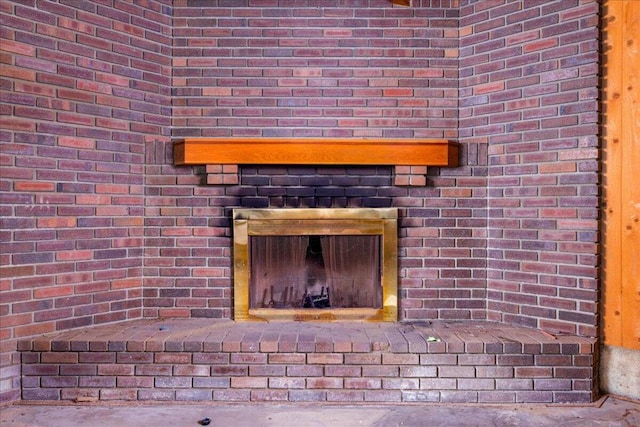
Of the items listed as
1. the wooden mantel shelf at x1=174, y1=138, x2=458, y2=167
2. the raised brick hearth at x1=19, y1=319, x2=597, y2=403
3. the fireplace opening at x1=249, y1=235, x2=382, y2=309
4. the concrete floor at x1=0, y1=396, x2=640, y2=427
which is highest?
the wooden mantel shelf at x1=174, y1=138, x2=458, y2=167

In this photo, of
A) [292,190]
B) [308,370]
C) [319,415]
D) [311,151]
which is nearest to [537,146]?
[311,151]

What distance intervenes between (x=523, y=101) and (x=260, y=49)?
73.3 inches

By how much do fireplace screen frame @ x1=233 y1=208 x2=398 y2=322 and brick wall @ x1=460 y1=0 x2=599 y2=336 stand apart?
707 millimetres

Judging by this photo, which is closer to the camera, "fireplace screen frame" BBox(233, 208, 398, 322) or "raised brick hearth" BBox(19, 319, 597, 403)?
"raised brick hearth" BBox(19, 319, 597, 403)

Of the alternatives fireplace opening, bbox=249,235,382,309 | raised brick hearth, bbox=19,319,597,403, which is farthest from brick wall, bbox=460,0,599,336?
fireplace opening, bbox=249,235,382,309

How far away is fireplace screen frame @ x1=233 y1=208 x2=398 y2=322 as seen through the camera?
319cm

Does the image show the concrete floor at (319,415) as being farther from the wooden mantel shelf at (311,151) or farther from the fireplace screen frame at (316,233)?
the wooden mantel shelf at (311,151)

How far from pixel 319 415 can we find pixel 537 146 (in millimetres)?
2176

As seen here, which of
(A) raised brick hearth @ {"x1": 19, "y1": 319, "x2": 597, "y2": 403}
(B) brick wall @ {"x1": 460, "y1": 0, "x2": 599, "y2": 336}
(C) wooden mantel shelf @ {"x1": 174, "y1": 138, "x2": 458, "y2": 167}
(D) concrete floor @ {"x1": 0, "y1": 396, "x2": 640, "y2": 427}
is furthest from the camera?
(C) wooden mantel shelf @ {"x1": 174, "y1": 138, "x2": 458, "y2": 167}

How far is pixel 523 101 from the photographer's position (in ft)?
10.1

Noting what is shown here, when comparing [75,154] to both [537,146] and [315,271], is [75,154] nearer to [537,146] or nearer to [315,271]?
[315,271]

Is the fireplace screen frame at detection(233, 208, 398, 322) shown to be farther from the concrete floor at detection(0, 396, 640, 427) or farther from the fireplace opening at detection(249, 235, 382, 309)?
the concrete floor at detection(0, 396, 640, 427)

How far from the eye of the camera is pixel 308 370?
273 cm

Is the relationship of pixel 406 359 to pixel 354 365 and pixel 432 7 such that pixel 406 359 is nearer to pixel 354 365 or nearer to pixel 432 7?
pixel 354 365
